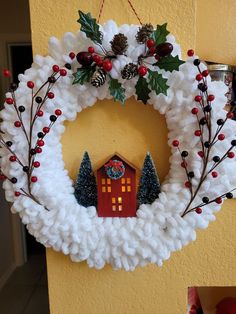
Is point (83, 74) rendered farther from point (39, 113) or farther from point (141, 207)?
point (141, 207)

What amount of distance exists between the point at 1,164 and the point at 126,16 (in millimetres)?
517

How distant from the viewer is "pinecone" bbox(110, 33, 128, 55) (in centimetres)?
63

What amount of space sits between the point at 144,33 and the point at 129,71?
0.09 metres

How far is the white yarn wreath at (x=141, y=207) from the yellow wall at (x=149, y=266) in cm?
7

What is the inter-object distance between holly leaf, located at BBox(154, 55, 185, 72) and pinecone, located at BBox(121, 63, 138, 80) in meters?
0.06

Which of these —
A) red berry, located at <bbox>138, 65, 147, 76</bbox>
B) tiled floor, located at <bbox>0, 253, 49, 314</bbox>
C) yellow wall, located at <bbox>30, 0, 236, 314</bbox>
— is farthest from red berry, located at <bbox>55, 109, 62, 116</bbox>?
tiled floor, located at <bbox>0, 253, 49, 314</bbox>

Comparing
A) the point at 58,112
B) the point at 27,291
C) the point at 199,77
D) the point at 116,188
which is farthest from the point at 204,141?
the point at 27,291

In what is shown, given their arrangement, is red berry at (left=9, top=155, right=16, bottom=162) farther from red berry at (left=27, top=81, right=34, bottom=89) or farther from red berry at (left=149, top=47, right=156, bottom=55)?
red berry at (left=149, top=47, right=156, bottom=55)

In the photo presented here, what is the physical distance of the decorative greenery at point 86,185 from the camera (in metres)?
0.76

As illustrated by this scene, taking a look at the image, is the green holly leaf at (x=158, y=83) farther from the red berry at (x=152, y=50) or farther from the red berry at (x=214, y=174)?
the red berry at (x=214, y=174)

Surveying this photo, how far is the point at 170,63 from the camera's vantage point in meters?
0.64

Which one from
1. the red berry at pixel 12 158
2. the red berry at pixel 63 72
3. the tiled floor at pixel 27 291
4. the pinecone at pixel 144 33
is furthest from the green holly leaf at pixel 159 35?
the tiled floor at pixel 27 291

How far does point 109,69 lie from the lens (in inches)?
25.0

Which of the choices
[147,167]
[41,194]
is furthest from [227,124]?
[41,194]
